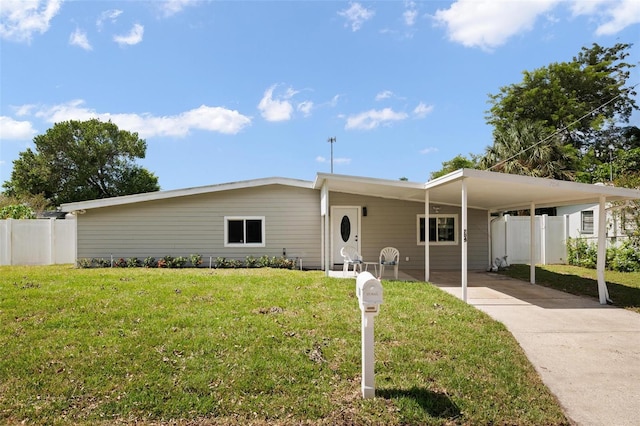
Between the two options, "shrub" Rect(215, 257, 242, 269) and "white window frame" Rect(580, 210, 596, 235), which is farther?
"white window frame" Rect(580, 210, 596, 235)

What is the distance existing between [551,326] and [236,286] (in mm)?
5312

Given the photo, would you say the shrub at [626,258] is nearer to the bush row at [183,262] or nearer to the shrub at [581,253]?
the shrub at [581,253]

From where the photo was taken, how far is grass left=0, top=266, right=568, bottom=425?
3.21 m

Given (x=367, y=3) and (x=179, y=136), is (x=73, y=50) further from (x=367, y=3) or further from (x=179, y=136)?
(x=179, y=136)

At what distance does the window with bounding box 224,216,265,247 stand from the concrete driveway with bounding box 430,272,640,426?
20.1ft

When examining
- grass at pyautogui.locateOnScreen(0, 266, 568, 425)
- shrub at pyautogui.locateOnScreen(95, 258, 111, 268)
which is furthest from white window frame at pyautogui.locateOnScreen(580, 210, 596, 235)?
shrub at pyautogui.locateOnScreen(95, 258, 111, 268)

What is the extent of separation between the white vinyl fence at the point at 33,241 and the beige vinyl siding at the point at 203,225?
221cm

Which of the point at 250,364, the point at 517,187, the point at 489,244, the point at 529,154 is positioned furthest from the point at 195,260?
the point at 529,154

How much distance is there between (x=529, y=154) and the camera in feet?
57.9

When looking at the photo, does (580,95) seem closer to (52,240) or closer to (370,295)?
(370,295)

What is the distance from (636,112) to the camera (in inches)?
973

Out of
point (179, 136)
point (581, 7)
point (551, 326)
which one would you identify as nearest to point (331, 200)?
point (551, 326)

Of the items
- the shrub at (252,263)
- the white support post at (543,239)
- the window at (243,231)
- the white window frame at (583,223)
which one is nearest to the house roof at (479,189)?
the window at (243,231)

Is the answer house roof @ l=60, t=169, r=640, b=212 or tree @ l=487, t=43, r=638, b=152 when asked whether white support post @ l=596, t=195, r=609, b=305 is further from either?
tree @ l=487, t=43, r=638, b=152
